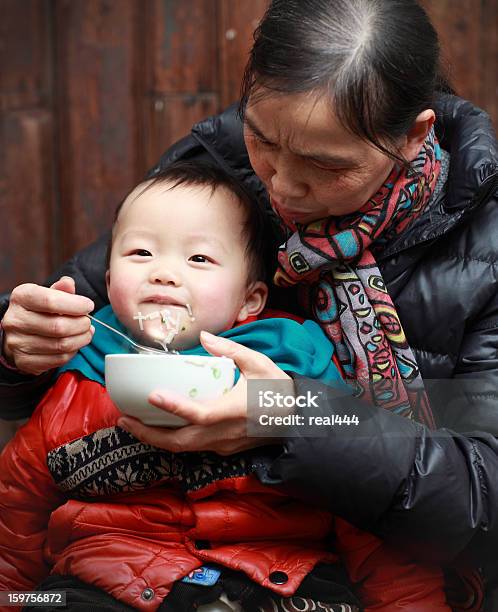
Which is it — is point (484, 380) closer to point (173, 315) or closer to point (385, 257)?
point (385, 257)

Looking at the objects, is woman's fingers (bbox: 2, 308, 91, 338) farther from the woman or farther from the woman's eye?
the woman's eye

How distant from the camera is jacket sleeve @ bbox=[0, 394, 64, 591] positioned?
1300 mm

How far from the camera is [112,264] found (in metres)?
1.33

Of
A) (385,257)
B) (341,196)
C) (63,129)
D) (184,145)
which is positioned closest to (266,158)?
(341,196)

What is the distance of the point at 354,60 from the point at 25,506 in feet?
2.58

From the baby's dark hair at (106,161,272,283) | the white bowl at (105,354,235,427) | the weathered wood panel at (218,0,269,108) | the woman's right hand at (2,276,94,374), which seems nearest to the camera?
the white bowl at (105,354,235,427)

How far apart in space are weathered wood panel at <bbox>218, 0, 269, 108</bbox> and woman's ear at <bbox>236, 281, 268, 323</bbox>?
0.75 m

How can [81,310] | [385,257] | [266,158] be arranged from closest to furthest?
[81,310] → [266,158] → [385,257]

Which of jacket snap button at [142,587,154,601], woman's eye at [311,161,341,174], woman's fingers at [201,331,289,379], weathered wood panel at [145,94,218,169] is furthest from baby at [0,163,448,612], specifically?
weathered wood panel at [145,94,218,169]

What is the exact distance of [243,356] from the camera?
3.74ft

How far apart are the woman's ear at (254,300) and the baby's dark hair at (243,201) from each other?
0.04 ft

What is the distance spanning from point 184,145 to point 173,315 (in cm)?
45

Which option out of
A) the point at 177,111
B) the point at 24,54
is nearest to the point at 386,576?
the point at 177,111

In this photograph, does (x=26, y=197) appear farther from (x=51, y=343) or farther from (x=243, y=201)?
(x=51, y=343)
